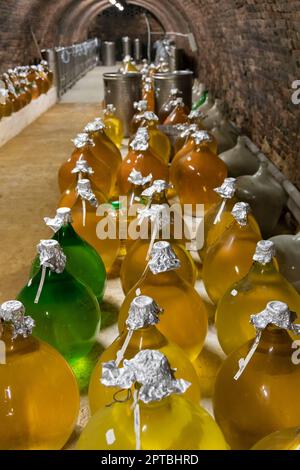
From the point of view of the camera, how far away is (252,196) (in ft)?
7.62

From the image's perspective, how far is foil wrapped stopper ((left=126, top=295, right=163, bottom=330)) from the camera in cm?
92

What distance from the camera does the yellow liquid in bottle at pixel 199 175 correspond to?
95.2 inches

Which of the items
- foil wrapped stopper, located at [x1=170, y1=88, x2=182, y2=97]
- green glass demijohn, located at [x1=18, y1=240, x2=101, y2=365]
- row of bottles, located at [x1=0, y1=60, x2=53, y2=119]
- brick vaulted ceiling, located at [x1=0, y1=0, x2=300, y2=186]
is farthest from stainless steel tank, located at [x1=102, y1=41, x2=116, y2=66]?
green glass demijohn, located at [x1=18, y1=240, x2=101, y2=365]

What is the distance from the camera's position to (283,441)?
31.4 inches

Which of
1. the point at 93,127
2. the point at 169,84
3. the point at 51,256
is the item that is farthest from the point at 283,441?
the point at 169,84

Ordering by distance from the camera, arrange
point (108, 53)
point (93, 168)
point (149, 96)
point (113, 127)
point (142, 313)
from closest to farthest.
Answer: point (142, 313), point (93, 168), point (113, 127), point (149, 96), point (108, 53)

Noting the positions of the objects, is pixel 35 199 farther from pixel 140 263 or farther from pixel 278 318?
pixel 278 318

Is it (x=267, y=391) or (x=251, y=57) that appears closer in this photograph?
(x=267, y=391)

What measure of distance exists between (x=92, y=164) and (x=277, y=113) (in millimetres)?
1047

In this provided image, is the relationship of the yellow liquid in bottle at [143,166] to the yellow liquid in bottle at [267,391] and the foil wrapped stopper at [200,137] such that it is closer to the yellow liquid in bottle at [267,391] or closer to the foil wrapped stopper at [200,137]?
the foil wrapped stopper at [200,137]

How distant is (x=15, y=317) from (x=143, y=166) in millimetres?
1517
